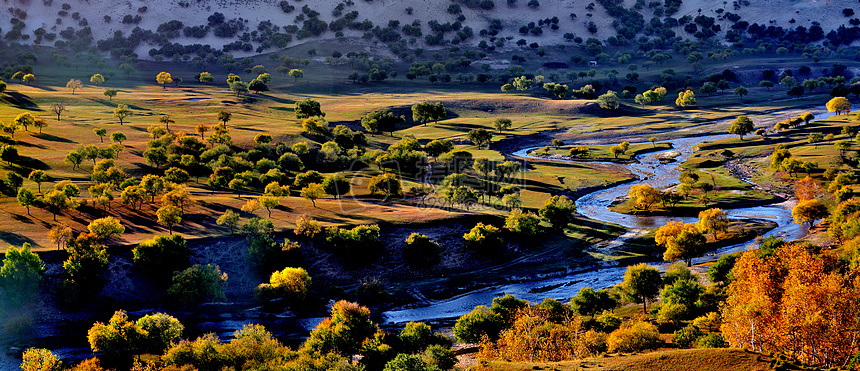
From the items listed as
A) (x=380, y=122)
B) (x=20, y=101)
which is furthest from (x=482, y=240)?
(x=20, y=101)

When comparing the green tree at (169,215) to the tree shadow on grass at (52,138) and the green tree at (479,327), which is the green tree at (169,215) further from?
the tree shadow on grass at (52,138)

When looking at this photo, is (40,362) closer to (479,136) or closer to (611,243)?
(611,243)

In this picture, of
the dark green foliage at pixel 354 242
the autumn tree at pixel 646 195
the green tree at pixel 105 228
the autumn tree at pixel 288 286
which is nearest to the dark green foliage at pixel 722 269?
the autumn tree at pixel 646 195

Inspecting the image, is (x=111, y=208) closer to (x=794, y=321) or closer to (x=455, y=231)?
(x=455, y=231)

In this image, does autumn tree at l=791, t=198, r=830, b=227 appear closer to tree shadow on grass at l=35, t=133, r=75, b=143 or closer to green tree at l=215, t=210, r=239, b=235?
green tree at l=215, t=210, r=239, b=235

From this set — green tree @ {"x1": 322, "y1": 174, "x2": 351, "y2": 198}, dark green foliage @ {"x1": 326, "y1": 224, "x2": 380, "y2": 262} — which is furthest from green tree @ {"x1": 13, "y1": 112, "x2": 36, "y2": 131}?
dark green foliage @ {"x1": 326, "y1": 224, "x2": 380, "y2": 262}

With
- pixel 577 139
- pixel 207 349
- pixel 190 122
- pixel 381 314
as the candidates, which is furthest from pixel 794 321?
pixel 190 122
